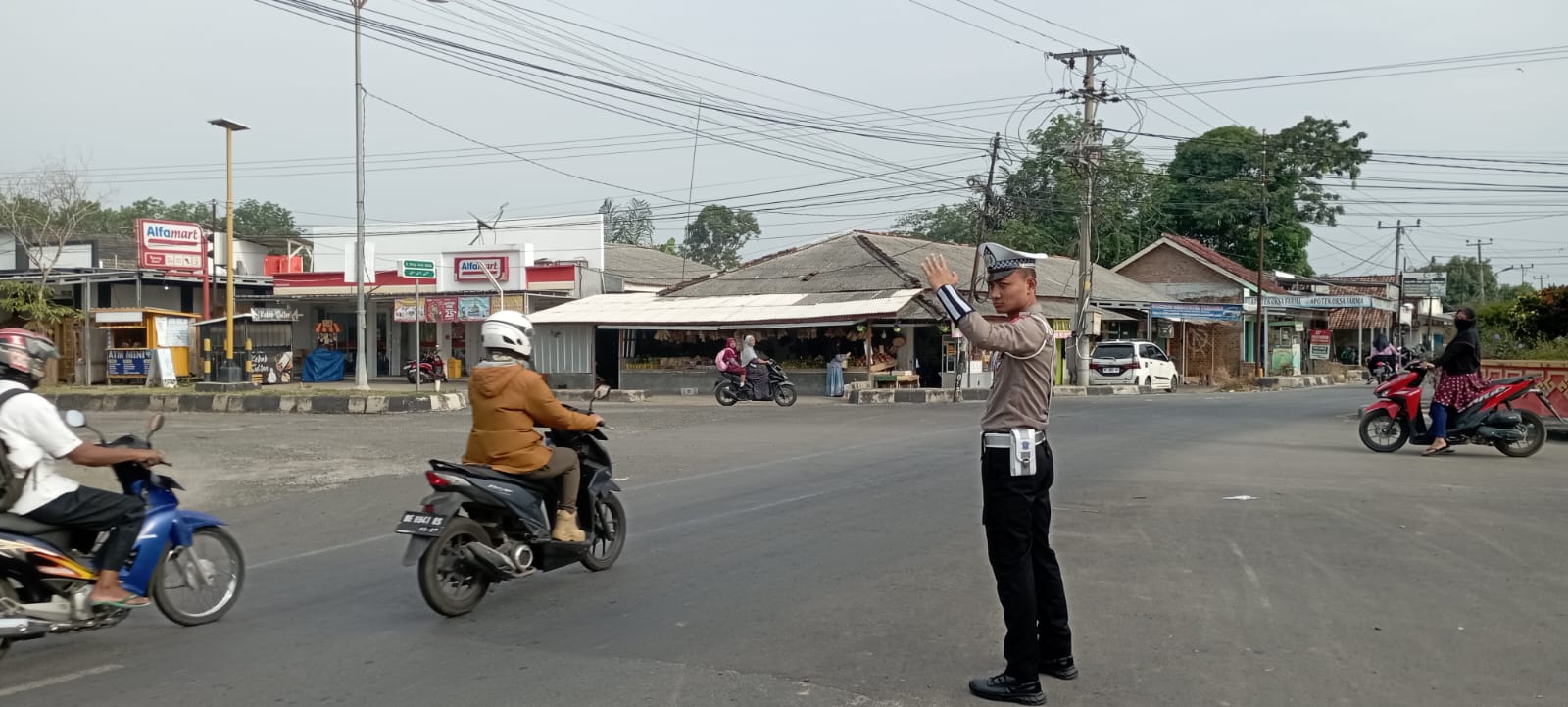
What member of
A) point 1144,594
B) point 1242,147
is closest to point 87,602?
point 1144,594

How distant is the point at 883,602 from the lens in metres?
6.17

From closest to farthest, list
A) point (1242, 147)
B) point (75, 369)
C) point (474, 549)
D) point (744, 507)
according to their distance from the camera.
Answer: point (474, 549), point (744, 507), point (75, 369), point (1242, 147)

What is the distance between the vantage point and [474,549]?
6008 mm

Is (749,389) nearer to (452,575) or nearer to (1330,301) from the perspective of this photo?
(452,575)

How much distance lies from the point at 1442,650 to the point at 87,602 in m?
6.15

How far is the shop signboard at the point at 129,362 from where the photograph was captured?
3025cm

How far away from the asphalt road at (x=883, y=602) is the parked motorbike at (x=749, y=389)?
518 inches

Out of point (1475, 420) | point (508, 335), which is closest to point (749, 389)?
point (1475, 420)

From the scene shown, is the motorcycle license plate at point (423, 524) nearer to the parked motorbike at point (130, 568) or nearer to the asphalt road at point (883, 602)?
the asphalt road at point (883, 602)

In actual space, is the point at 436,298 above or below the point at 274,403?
above

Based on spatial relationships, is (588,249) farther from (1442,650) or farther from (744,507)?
(1442,650)

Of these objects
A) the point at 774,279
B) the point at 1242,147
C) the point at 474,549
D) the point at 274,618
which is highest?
the point at 1242,147

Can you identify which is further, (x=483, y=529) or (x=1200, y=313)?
(x=1200, y=313)

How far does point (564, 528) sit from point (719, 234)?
246 ft
